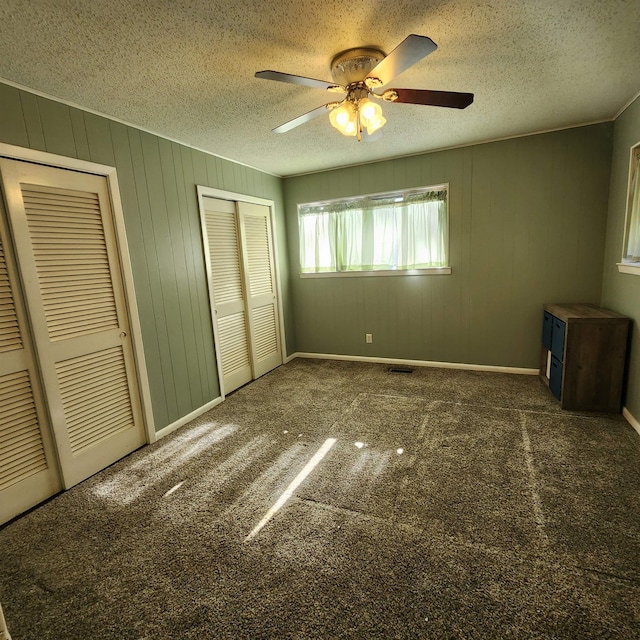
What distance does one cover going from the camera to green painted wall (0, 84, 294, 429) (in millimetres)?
2236

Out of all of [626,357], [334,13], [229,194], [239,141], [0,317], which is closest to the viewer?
[334,13]

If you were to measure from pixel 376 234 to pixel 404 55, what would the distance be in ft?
9.33

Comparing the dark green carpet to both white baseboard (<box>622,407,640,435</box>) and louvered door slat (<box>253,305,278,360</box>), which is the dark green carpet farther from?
louvered door slat (<box>253,305,278,360</box>)

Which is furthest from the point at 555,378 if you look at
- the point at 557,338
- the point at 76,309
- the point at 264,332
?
the point at 76,309

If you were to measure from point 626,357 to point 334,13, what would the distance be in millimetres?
3194

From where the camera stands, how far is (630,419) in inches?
107

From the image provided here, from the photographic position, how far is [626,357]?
2.83 meters

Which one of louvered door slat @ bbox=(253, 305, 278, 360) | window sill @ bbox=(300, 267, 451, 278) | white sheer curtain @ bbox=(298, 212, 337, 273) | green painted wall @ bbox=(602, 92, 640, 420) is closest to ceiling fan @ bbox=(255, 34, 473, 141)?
green painted wall @ bbox=(602, 92, 640, 420)

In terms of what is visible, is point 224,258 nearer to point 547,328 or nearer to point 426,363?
point 426,363

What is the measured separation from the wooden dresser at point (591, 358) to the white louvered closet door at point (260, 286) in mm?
3110

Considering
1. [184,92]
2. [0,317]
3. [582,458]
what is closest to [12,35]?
[184,92]

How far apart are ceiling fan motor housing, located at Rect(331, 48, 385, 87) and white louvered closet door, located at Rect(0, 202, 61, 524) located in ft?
6.75

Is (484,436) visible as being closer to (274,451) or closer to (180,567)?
(274,451)

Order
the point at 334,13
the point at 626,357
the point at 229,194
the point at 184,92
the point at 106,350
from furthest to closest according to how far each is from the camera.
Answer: the point at 229,194
the point at 626,357
the point at 106,350
the point at 184,92
the point at 334,13
